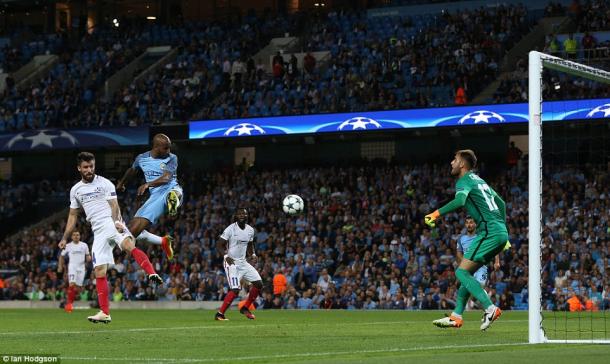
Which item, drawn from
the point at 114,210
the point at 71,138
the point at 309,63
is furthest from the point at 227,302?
the point at 71,138

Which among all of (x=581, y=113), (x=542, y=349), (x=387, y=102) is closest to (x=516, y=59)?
(x=387, y=102)

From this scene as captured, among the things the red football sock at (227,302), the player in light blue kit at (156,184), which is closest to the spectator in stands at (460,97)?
the red football sock at (227,302)

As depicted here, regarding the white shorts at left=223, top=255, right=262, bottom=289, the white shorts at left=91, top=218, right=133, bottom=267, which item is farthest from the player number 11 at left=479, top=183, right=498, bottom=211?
the white shorts at left=223, top=255, right=262, bottom=289

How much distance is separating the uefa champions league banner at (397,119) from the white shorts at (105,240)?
51.8 ft

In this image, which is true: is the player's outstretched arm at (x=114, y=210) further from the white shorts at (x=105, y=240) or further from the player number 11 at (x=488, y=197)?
the player number 11 at (x=488, y=197)

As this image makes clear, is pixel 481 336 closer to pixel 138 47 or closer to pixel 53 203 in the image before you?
pixel 53 203

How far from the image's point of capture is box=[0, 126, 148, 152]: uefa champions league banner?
40.3m

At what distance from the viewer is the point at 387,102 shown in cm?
3612

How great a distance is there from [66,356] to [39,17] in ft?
157

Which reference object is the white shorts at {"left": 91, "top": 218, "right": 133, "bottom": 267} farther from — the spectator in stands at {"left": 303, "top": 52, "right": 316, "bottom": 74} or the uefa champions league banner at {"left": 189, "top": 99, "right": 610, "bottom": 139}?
the spectator in stands at {"left": 303, "top": 52, "right": 316, "bottom": 74}

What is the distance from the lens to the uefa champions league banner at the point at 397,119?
3064 centimetres

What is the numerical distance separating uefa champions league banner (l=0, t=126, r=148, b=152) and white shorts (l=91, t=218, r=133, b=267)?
2369 cm

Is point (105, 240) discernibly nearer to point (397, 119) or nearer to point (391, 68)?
point (397, 119)

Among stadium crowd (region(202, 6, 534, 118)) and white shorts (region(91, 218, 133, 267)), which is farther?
stadium crowd (region(202, 6, 534, 118))
